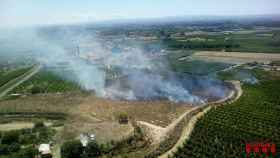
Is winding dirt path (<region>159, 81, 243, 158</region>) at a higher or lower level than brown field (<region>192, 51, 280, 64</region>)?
lower

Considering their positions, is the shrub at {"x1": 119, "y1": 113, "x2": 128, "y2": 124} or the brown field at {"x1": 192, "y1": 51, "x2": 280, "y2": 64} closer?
the shrub at {"x1": 119, "y1": 113, "x2": 128, "y2": 124}

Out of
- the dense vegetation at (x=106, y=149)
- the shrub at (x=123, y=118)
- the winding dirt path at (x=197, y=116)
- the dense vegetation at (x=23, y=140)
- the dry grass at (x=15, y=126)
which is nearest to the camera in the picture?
the dense vegetation at (x=106, y=149)

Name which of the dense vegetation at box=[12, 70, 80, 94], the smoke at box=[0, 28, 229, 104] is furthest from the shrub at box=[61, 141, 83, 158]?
the dense vegetation at box=[12, 70, 80, 94]

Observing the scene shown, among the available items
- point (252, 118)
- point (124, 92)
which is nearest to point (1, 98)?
point (124, 92)

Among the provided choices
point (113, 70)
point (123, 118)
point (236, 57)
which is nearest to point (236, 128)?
point (123, 118)

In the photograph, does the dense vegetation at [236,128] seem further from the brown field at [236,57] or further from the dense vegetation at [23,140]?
the brown field at [236,57]

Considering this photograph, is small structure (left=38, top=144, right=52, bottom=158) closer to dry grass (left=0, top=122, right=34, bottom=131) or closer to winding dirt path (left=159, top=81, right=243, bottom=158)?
dry grass (left=0, top=122, right=34, bottom=131)

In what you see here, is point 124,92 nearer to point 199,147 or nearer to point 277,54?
point 199,147

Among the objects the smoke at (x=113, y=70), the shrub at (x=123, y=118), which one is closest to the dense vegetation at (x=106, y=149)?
the shrub at (x=123, y=118)
